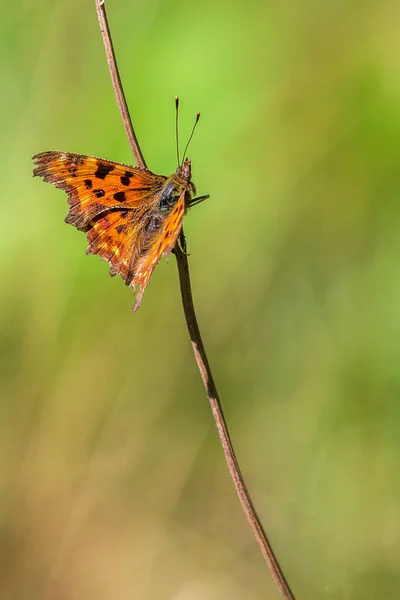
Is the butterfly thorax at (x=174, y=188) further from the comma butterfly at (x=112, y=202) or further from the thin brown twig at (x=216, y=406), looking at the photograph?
the thin brown twig at (x=216, y=406)

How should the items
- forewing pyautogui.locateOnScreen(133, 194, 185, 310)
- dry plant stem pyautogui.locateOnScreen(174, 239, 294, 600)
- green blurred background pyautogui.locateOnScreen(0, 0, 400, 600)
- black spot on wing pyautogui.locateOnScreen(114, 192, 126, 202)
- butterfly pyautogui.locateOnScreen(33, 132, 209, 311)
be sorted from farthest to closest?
green blurred background pyautogui.locateOnScreen(0, 0, 400, 600), black spot on wing pyautogui.locateOnScreen(114, 192, 126, 202), butterfly pyautogui.locateOnScreen(33, 132, 209, 311), forewing pyautogui.locateOnScreen(133, 194, 185, 310), dry plant stem pyautogui.locateOnScreen(174, 239, 294, 600)

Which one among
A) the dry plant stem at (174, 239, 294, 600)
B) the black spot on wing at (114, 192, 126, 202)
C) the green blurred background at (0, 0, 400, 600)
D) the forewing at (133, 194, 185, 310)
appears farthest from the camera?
the green blurred background at (0, 0, 400, 600)

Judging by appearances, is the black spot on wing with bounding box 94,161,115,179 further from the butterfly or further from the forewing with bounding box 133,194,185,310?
the forewing with bounding box 133,194,185,310

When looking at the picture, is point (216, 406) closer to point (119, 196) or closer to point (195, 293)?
point (119, 196)

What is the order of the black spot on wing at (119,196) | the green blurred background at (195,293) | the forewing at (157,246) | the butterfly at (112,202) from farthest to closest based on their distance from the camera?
the green blurred background at (195,293), the black spot on wing at (119,196), the butterfly at (112,202), the forewing at (157,246)

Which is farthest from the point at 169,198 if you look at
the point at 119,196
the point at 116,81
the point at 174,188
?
the point at 116,81

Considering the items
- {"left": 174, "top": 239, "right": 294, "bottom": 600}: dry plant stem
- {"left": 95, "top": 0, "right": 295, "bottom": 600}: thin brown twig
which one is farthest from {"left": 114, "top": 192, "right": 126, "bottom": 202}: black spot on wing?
{"left": 174, "top": 239, "right": 294, "bottom": 600}: dry plant stem

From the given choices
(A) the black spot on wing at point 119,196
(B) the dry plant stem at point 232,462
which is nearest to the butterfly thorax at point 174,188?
(A) the black spot on wing at point 119,196

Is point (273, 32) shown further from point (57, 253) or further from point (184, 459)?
point (184, 459)

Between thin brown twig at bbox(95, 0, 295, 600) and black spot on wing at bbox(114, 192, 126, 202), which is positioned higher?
black spot on wing at bbox(114, 192, 126, 202)
